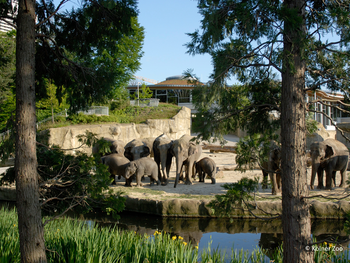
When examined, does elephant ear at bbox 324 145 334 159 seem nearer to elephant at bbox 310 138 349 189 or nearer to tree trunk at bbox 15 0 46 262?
elephant at bbox 310 138 349 189

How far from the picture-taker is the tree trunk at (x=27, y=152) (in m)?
3.94

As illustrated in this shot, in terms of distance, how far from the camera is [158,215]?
9.21 meters

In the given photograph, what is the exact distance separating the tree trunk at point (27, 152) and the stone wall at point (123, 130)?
1478cm

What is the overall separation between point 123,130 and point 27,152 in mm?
20115

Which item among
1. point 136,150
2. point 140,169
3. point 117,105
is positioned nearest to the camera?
point 140,169

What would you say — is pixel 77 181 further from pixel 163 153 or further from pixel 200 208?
pixel 163 153

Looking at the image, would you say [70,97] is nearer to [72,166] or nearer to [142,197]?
[72,166]

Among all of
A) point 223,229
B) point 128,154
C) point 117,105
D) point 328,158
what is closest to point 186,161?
point 128,154

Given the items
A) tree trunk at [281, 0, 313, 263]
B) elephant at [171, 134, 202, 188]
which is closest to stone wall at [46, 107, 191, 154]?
elephant at [171, 134, 202, 188]

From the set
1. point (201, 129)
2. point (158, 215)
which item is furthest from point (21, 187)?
point (158, 215)

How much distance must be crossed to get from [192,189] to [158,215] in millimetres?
2519

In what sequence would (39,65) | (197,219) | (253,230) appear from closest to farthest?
(39,65) → (253,230) → (197,219)

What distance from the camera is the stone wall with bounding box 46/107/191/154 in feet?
68.2

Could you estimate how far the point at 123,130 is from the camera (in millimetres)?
24016
